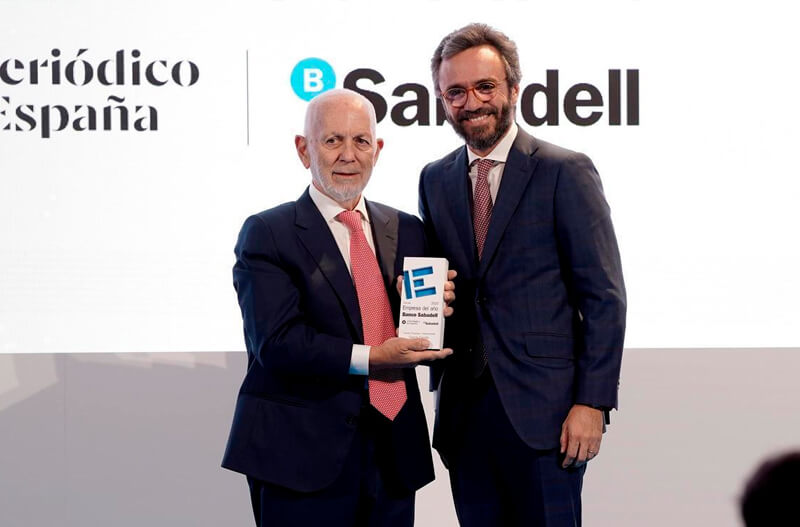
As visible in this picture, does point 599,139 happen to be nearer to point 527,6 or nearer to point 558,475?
point 527,6

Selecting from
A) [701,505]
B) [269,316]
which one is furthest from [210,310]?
[701,505]

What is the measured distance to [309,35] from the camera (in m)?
3.89

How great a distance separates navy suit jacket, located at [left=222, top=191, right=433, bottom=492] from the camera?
2.34 meters

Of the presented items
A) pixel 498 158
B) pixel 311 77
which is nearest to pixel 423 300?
pixel 498 158

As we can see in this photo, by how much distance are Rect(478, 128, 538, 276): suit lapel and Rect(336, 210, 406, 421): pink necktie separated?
28 centimetres

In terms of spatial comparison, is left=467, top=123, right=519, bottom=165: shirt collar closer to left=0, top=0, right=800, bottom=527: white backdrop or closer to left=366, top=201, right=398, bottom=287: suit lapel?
left=366, top=201, right=398, bottom=287: suit lapel

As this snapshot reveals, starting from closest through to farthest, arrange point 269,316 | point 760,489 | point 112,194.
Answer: point 760,489 → point 269,316 → point 112,194

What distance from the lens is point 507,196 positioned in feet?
8.14

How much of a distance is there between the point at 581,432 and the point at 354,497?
0.61 meters

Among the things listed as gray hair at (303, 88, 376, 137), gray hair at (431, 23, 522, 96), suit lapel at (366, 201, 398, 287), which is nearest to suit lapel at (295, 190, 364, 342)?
suit lapel at (366, 201, 398, 287)

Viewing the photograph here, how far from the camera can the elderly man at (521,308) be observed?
2.44 m

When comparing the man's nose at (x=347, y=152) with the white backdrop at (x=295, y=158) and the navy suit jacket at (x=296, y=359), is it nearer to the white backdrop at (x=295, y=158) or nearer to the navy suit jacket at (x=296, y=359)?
the navy suit jacket at (x=296, y=359)

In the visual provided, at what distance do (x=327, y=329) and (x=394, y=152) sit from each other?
166 cm

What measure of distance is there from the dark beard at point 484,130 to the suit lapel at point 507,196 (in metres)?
0.07
